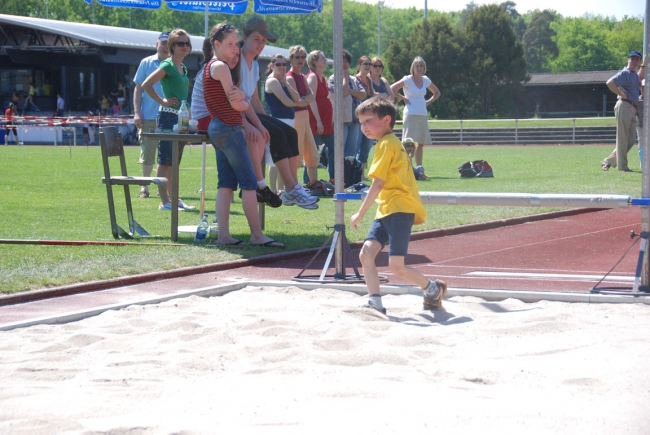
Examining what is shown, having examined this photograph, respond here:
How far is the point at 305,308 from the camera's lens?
20.6 feet

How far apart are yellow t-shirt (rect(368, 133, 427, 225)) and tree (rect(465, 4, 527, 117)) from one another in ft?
178

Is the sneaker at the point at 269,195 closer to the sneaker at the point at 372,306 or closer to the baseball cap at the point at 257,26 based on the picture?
the baseball cap at the point at 257,26

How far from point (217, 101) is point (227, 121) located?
0.73ft

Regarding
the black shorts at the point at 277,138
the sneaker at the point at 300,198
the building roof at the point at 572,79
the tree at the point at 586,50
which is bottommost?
the sneaker at the point at 300,198

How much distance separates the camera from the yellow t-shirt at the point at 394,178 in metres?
6.14

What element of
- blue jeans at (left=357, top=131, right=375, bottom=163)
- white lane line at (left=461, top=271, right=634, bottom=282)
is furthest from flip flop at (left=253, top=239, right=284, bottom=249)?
blue jeans at (left=357, top=131, right=375, bottom=163)

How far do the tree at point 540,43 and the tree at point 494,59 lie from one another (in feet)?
200

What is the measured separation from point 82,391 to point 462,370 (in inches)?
76.8

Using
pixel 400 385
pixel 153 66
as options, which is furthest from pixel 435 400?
pixel 153 66

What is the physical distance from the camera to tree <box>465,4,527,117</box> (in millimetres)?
59438

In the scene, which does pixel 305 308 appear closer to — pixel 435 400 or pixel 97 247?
pixel 435 400

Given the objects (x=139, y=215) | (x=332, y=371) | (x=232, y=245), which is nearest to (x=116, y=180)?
(x=232, y=245)

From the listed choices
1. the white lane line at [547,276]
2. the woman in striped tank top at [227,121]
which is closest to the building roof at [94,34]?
the woman in striped tank top at [227,121]

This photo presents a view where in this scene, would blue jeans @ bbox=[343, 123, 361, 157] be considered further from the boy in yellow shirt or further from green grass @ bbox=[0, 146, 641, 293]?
the boy in yellow shirt
